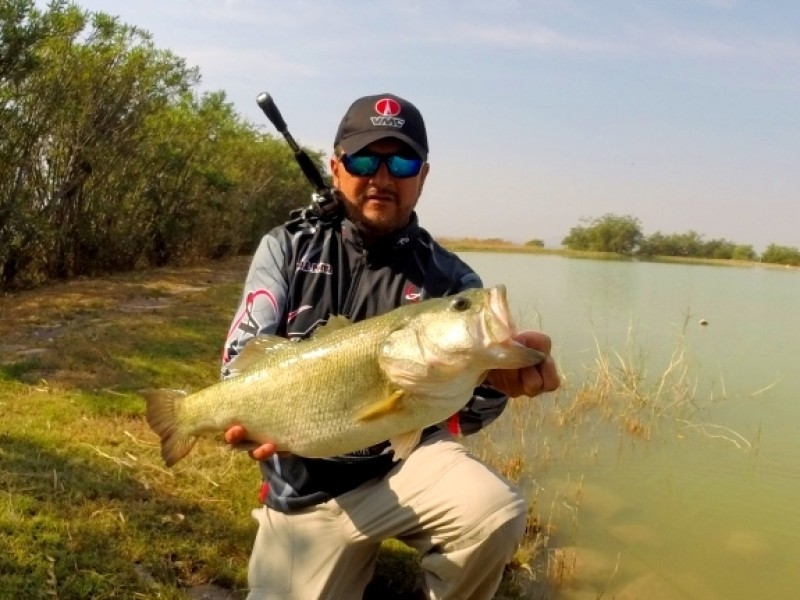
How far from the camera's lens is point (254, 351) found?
2912 mm

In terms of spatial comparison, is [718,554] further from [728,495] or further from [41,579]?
[41,579]

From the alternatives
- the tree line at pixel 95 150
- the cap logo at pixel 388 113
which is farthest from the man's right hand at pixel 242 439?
the tree line at pixel 95 150

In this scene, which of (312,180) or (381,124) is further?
(312,180)

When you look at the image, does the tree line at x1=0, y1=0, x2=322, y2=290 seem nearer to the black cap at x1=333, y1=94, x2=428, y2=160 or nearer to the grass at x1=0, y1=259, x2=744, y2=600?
the grass at x1=0, y1=259, x2=744, y2=600

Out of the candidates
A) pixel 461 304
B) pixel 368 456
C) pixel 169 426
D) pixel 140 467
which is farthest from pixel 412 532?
pixel 140 467

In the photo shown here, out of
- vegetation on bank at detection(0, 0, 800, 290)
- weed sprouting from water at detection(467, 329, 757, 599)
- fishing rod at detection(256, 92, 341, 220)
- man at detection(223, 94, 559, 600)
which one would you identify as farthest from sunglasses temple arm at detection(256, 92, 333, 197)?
vegetation on bank at detection(0, 0, 800, 290)

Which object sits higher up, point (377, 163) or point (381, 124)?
point (381, 124)

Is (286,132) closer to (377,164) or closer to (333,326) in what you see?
(377,164)

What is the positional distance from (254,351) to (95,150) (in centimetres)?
1325

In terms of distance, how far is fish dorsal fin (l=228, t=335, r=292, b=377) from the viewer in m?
2.87

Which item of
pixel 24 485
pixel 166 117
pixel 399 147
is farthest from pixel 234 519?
pixel 166 117

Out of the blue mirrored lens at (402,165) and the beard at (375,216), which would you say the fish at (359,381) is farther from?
the blue mirrored lens at (402,165)

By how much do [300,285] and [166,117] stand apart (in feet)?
51.5

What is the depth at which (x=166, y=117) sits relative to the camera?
57.8 feet
